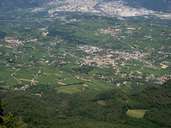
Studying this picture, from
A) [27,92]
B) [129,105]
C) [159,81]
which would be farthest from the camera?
[159,81]

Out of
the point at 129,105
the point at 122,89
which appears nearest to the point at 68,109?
the point at 129,105

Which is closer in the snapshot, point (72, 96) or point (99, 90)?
point (72, 96)

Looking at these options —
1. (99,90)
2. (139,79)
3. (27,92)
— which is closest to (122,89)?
(99,90)

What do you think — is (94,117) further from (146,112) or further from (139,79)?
(139,79)

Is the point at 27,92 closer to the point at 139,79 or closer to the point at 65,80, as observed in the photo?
the point at 65,80

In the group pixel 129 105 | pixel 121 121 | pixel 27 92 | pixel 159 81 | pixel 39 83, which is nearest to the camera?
pixel 121 121

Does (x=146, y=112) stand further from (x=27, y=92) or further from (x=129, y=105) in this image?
(x=27, y=92)

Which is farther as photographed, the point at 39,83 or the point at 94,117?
the point at 39,83

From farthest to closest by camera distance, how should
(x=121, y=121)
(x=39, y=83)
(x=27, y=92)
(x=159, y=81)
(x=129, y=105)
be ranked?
(x=159, y=81), (x=39, y=83), (x=27, y=92), (x=129, y=105), (x=121, y=121)
